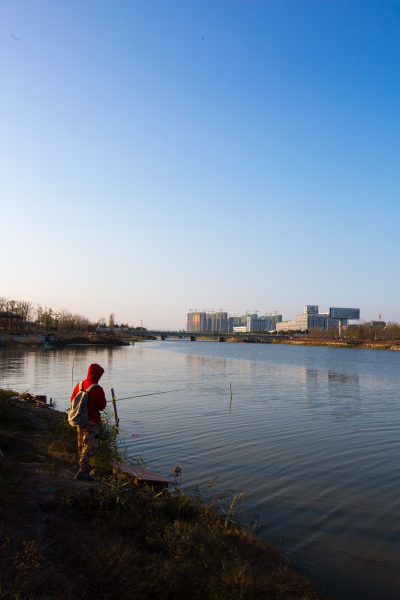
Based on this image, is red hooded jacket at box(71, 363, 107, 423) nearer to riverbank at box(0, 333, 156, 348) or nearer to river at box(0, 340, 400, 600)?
river at box(0, 340, 400, 600)

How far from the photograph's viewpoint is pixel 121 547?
6.03m

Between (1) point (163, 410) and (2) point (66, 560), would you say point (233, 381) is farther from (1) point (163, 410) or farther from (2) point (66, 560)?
(2) point (66, 560)

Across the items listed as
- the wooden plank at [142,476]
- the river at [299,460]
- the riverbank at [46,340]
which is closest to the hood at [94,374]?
the wooden plank at [142,476]

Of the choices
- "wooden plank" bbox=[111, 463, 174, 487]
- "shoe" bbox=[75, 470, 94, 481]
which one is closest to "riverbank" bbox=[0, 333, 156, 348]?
"wooden plank" bbox=[111, 463, 174, 487]

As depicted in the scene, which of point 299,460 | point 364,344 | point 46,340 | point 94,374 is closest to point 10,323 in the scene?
point 46,340

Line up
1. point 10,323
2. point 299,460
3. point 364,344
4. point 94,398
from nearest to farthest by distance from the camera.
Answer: point 94,398 < point 299,460 < point 10,323 < point 364,344

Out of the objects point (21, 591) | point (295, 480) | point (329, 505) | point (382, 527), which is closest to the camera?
point (21, 591)

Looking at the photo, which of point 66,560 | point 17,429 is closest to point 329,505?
point 66,560

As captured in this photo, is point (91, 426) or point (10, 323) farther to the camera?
point (10, 323)

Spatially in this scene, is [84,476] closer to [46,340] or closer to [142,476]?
[142,476]

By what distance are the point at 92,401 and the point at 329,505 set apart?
6123mm

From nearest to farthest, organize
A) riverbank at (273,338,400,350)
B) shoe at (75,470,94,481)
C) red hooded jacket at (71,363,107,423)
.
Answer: shoe at (75,470,94,481) → red hooded jacket at (71,363,107,423) → riverbank at (273,338,400,350)

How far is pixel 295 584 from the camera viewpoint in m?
6.34

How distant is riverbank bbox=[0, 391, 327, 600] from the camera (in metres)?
5.25
